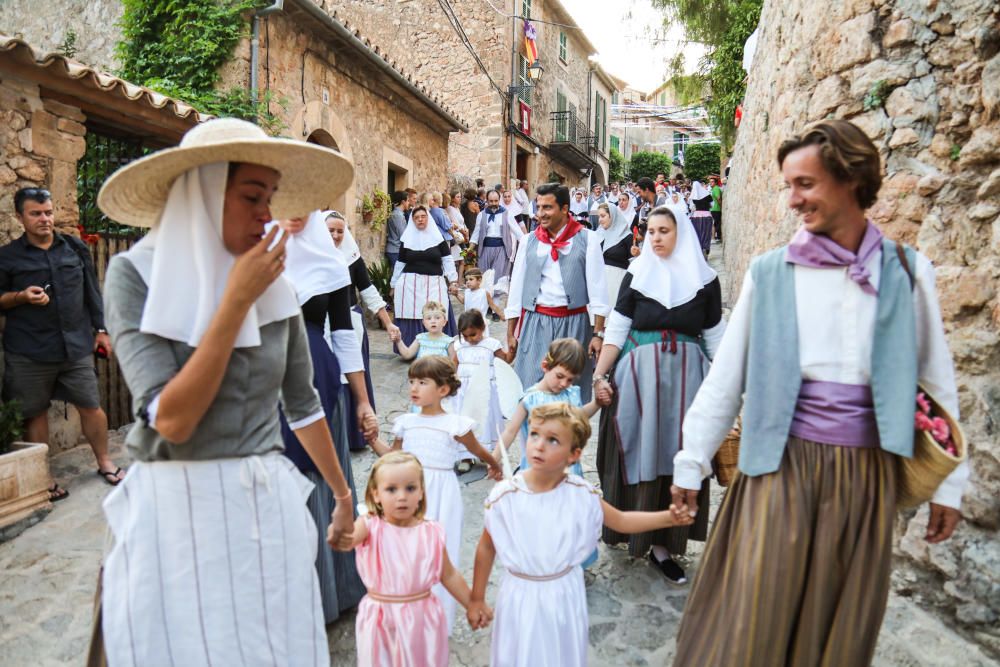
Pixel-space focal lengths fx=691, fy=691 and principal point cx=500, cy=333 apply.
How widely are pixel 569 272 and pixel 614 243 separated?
11.8ft

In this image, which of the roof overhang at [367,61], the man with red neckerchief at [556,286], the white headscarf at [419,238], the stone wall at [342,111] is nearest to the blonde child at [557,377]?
the man with red neckerchief at [556,286]

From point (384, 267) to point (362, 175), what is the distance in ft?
4.76

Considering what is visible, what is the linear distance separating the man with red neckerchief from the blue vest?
2374mm

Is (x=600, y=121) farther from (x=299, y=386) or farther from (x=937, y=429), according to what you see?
(x=299, y=386)

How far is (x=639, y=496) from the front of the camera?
3752 mm

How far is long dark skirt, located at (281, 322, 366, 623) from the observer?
2963 millimetres

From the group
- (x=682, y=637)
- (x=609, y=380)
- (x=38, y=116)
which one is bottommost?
(x=682, y=637)

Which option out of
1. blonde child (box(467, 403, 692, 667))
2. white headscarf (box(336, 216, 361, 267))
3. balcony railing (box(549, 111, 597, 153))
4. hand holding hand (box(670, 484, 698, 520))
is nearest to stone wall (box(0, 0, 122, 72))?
white headscarf (box(336, 216, 361, 267))

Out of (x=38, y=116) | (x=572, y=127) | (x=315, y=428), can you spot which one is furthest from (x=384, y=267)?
(x=572, y=127)

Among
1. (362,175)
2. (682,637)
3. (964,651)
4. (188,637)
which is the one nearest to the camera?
(188,637)

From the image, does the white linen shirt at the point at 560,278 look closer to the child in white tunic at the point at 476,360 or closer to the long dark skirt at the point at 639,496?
the child in white tunic at the point at 476,360

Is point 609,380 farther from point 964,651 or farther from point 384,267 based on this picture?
point 384,267

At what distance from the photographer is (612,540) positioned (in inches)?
158

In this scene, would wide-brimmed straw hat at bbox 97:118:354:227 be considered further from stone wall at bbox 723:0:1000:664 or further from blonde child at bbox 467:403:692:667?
stone wall at bbox 723:0:1000:664
